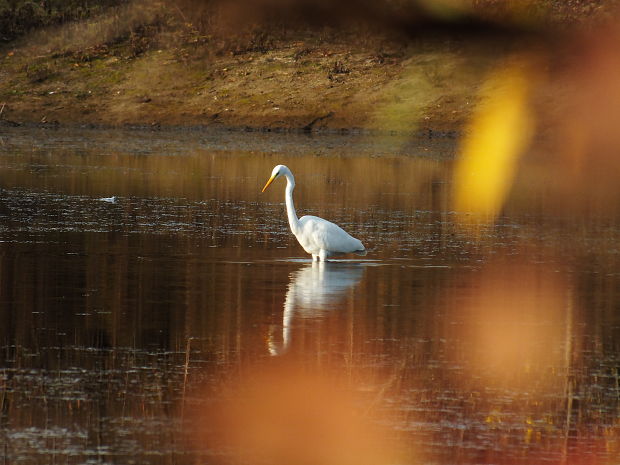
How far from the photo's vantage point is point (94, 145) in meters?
32.2

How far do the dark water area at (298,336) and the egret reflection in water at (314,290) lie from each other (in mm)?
46

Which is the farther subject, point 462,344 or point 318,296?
point 318,296

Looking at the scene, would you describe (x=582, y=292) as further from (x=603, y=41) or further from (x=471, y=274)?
(x=603, y=41)

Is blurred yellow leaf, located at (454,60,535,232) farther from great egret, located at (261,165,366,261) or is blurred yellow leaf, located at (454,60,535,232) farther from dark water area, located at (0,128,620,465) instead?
great egret, located at (261,165,366,261)

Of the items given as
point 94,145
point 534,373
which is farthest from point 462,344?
point 94,145

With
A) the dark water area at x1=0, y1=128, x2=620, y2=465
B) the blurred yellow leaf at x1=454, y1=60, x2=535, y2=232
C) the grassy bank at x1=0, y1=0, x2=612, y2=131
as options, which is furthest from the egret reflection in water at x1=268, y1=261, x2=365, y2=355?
the grassy bank at x1=0, y1=0, x2=612, y2=131

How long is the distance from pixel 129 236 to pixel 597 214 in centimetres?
704

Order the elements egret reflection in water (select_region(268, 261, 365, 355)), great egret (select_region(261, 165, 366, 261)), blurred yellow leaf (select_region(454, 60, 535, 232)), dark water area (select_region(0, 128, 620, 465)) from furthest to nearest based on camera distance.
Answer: blurred yellow leaf (select_region(454, 60, 535, 232)) < great egret (select_region(261, 165, 366, 261)) < egret reflection in water (select_region(268, 261, 365, 355)) < dark water area (select_region(0, 128, 620, 465))

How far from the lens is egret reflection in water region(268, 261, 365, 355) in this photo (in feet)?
33.9

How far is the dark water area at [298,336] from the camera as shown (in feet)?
24.5

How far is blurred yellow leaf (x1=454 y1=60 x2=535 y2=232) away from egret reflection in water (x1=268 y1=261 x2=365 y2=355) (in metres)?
11.1

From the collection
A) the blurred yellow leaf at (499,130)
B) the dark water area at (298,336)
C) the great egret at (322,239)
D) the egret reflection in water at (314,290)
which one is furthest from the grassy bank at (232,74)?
the egret reflection in water at (314,290)

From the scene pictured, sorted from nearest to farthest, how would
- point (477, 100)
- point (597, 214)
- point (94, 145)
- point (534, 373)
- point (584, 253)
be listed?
1. point (534, 373)
2. point (584, 253)
3. point (597, 214)
4. point (94, 145)
5. point (477, 100)

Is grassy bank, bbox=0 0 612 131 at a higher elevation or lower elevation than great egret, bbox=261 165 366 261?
higher
